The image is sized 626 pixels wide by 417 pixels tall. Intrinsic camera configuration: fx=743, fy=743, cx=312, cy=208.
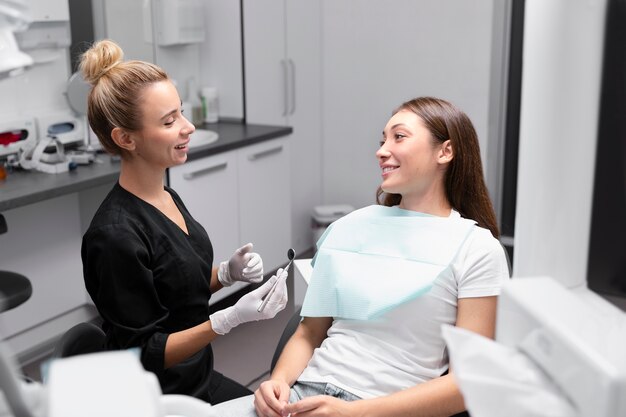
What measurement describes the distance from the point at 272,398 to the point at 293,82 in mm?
2807

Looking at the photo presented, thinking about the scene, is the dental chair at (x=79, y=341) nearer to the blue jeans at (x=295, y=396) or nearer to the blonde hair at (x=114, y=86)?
A: the blue jeans at (x=295, y=396)

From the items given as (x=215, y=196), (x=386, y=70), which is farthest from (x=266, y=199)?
(x=386, y=70)

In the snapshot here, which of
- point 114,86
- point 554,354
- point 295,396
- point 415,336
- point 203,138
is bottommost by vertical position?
point 295,396

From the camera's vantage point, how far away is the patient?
1467mm

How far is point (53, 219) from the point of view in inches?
125

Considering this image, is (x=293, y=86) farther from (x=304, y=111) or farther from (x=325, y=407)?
(x=325, y=407)

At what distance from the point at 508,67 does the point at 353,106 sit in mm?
950

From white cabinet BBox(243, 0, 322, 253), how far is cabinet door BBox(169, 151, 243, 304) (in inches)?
22.4

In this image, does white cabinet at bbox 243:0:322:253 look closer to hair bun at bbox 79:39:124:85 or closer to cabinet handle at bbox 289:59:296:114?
cabinet handle at bbox 289:59:296:114

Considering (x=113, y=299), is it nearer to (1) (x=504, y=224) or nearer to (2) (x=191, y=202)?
(2) (x=191, y=202)

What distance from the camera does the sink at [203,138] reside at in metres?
3.38

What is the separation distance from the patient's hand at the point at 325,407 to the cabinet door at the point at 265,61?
8.51 ft

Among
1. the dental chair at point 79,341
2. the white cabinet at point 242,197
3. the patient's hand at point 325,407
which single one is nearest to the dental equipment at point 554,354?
the patient's hand at point 325,407

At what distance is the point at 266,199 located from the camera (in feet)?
12.3
